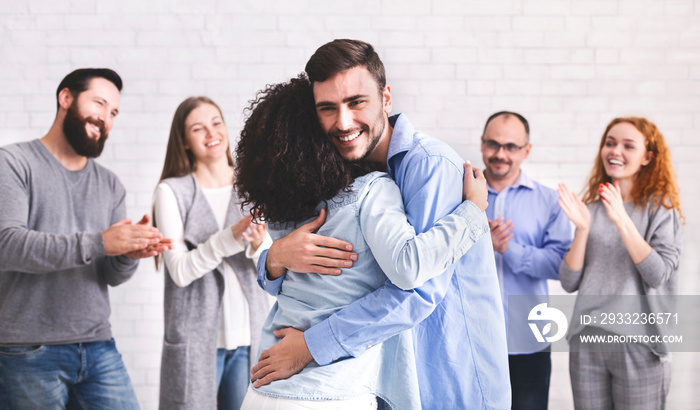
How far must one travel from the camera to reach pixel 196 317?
2820 millimetres

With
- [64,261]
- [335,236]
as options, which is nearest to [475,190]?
[335,236]

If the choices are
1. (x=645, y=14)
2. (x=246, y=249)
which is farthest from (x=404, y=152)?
(x=645, y=14)

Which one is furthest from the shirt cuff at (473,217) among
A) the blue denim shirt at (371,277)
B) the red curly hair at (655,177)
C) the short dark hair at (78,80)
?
the short dark hair at (78,80)

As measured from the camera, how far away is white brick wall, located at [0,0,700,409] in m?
3.77

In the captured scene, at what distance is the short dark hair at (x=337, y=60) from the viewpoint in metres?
1.64

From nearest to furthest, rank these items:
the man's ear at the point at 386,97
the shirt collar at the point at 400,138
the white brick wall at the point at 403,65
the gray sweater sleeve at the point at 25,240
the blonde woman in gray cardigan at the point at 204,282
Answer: the shirt collar at the point at 400,138 → the man's ear at the point at 386,97 → the gray sweater sleeve at the point at 25,240 → the blonde woman in gray cardigan at the point at 204,282 → the white brick wall at the point at 403,65

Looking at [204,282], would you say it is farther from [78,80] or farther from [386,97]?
[386,97]

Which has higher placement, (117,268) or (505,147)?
(505,147)

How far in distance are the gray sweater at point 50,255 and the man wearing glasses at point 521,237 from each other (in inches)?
67.0

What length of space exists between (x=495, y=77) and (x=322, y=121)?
7.86 feet

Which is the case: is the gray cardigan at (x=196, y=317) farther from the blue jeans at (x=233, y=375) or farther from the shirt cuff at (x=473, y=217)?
the shirt cuff at (x=473, y=217)

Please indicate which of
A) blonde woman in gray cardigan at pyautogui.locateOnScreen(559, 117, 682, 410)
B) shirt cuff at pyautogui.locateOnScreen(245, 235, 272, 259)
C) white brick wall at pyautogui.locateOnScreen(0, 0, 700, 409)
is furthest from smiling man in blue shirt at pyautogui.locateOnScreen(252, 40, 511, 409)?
white brick wall at pyautogui.locateOnScreen(0, 0, 700, 409)

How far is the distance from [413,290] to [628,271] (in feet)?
5.54

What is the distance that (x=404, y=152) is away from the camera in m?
1.71
